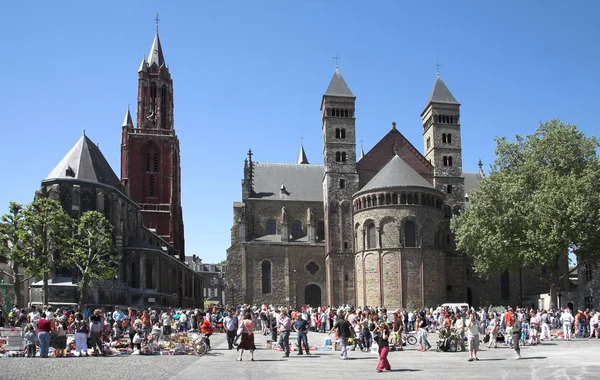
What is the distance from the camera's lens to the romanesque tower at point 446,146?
66750 millimetres

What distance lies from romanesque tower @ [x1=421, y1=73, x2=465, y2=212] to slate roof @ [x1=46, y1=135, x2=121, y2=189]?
3256 cm

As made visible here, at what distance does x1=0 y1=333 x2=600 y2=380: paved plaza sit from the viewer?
60.6 feet

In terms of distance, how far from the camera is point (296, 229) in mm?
71125

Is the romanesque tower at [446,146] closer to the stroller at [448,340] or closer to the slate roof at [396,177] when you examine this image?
the slate roof at [396,177]

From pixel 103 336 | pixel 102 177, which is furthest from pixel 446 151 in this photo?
pixel 103 336

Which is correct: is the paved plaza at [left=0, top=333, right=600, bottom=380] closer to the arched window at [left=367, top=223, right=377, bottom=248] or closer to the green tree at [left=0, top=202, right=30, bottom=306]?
the green tree at [left=0, top=202, right=30, bottom=306]

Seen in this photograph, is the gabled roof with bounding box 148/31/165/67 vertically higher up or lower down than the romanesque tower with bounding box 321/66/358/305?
higher up

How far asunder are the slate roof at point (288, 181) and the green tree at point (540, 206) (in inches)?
978

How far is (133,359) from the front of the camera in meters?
23.8

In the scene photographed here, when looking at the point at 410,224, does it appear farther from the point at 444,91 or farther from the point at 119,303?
the point at 119,303

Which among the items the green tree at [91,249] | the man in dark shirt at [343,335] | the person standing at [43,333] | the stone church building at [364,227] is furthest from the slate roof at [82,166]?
the man in dark shirt at [343,335]

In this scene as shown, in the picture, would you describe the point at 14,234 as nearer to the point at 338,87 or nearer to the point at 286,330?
the point at 286,330

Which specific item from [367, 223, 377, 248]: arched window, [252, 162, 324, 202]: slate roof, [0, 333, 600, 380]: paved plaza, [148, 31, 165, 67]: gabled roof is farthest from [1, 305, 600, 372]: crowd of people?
[148, 31, 165, 67]: gabled roof

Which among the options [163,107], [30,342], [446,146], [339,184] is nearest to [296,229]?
[339,184]
